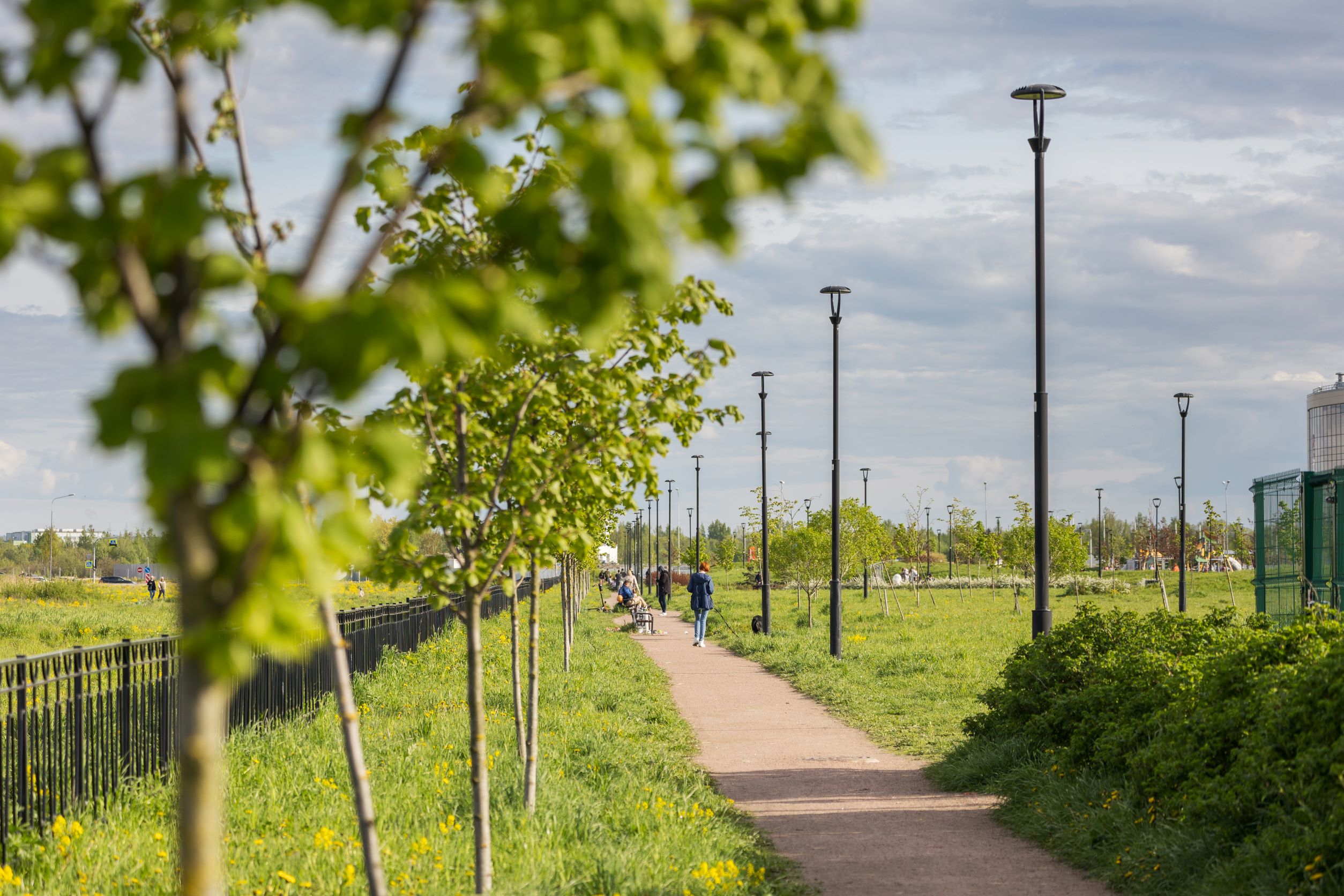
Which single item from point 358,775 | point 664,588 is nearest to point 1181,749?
point 358,775

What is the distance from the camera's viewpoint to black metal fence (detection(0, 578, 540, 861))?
676 centimetres

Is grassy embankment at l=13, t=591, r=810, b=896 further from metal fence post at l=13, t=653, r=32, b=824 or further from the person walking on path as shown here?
the person walking on path

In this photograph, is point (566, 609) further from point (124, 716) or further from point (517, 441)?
point (517, 441)

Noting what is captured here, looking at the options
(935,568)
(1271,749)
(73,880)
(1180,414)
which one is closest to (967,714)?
(1271,749)

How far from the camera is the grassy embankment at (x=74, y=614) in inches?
885

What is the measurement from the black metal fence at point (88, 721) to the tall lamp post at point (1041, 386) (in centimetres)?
641

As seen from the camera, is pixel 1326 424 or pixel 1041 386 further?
pixel 1326 424

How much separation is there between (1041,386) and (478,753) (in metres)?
7.93

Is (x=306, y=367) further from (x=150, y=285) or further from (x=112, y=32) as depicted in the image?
(x=112, y=32)

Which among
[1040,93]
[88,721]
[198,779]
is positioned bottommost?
[88,721]

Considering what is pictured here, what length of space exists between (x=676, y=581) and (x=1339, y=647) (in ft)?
209

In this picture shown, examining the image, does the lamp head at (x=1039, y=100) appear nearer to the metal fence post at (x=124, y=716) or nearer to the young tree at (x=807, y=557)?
the metal fence post at (x=124, y=716)

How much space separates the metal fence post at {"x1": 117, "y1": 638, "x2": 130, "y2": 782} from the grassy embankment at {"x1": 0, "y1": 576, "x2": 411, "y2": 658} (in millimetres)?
570

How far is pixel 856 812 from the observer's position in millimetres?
9273
